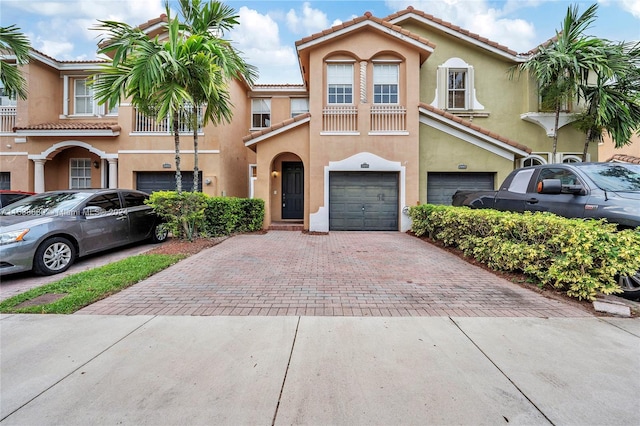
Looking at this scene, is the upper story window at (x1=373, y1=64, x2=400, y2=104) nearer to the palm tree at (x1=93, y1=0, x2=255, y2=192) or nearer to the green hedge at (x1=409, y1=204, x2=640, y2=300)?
the palm tree at (x1=93, y1=0, x2=255, y2=192)

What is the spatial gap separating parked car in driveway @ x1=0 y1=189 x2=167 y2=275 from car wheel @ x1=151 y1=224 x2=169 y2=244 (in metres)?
0.19

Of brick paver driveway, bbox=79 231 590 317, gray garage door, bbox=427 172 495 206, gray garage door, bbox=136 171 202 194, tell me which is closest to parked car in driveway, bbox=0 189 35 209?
gray garage door, bbox=136 171 202 194

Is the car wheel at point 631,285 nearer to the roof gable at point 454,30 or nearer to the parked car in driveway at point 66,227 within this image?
the parked car in driveway at point 66,227

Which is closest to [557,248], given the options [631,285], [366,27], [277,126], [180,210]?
[631,285]

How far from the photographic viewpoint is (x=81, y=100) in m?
13.8

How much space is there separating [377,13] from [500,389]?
43.0 ft

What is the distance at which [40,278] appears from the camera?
546 centimetres

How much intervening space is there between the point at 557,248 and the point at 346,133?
8065 millimetres

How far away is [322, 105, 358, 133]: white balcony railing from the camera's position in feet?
37.4

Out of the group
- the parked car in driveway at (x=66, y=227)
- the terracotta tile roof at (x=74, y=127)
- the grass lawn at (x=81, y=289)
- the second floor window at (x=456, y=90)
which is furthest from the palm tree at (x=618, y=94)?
the terracotta tile roof at (x=74, y=127)

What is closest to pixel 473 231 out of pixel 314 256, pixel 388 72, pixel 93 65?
pixel 314 256

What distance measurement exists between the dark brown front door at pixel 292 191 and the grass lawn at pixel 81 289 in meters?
8.13

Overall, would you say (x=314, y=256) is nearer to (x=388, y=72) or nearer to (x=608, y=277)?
(x=608, y=277)

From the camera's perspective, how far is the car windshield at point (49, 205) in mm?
6191
